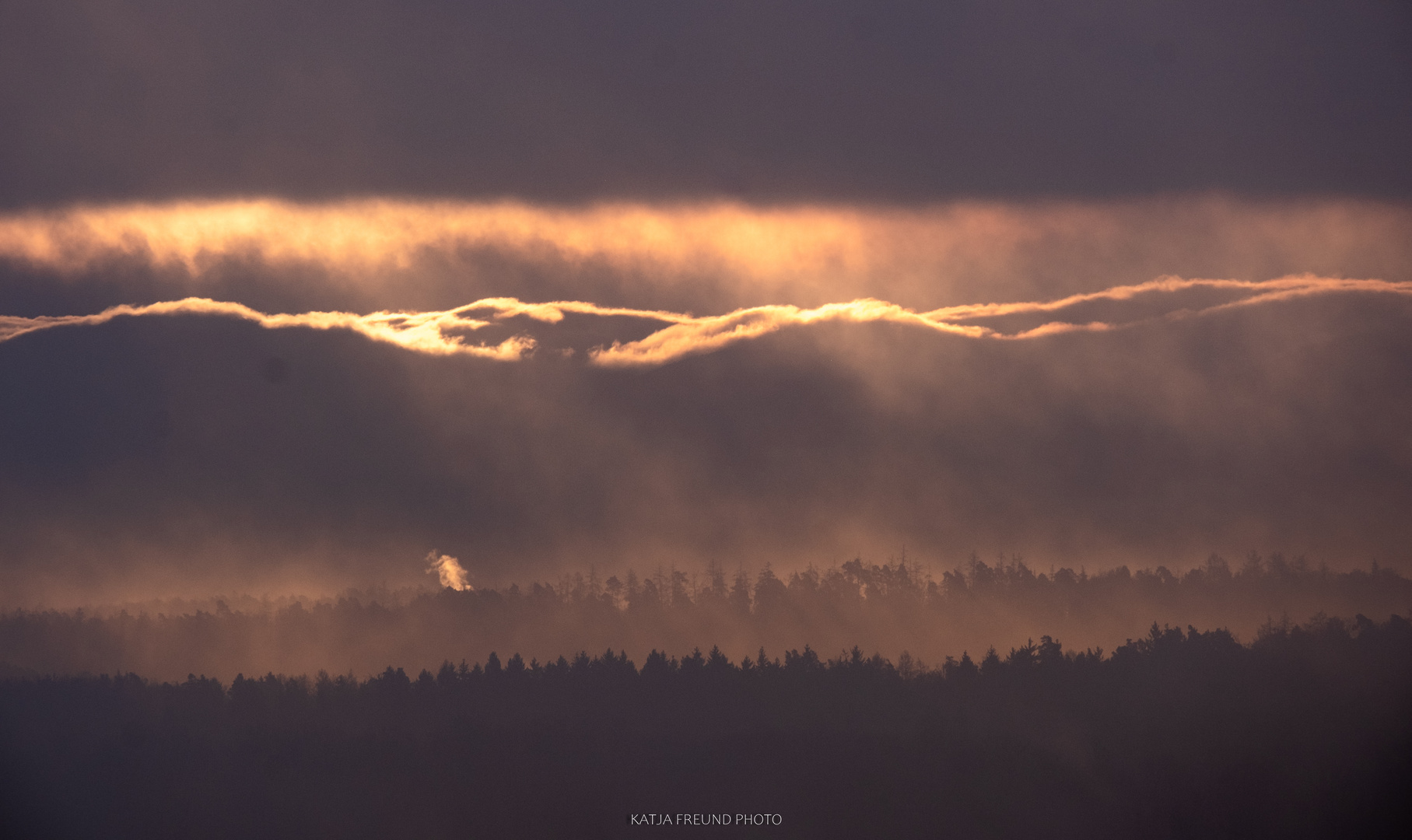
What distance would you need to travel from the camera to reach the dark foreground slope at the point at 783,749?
113 m

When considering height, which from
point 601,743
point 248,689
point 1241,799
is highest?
point 248,689

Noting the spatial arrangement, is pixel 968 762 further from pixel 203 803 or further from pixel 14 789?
pixel 14 789

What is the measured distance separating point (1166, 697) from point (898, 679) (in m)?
25.0

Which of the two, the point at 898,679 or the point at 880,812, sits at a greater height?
the point at 898,679

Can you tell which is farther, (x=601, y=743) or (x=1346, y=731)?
(x=601, y=743)

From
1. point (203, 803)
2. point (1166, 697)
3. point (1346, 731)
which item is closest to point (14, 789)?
point (203, 803)

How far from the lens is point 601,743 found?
409ft

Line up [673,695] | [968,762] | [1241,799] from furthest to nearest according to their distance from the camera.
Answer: [673,695], [968,762], [1241,799]

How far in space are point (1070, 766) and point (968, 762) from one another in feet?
30.7

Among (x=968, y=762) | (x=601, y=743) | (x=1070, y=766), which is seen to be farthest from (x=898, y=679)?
(x=601, y=743)

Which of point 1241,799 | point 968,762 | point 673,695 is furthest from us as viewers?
point 673,695

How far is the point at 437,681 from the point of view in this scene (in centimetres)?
13150

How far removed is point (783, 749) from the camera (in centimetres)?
12025

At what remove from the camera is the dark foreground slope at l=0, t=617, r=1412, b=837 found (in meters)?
113
